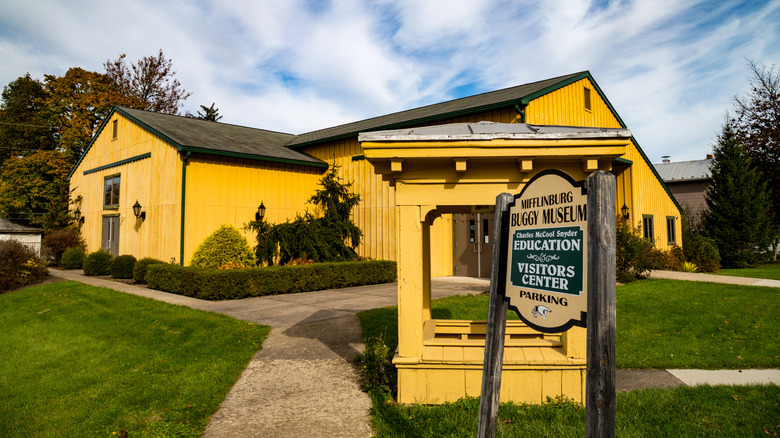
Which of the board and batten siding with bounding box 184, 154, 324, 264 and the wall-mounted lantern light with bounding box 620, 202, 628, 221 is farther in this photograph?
the wall-mounted lantern light with bounding box 620, 202, 628, 221

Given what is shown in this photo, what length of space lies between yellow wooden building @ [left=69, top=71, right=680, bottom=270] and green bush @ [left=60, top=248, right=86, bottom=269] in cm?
68

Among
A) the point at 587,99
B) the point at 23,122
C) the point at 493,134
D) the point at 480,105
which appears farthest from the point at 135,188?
the point at 23,122

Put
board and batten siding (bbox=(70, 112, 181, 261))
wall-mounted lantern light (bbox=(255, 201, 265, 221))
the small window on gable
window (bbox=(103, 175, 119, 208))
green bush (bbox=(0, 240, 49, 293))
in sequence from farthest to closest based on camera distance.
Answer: window (bbox=(103, 175, 119, 208)) < the small window on gable < wall-mounted lantern light (bbox=(255, 201, 265, 221)) < board and batten siding (bbox=(70, 112, 181, 261)) < green bush (bbox=(0, 240, 49, 293))

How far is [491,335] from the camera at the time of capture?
2.54 meters

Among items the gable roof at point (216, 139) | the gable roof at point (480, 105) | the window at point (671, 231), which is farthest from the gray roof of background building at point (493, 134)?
the window at point (671, 231)

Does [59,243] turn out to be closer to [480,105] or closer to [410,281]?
[480,105]

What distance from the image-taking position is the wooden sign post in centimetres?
191

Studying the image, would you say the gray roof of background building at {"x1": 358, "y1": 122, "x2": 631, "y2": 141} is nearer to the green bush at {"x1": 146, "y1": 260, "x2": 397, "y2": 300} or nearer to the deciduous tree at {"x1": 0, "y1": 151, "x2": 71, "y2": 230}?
the green bush at {"x1": 146, "y1": 260, "x2": 397, "y2": 300}

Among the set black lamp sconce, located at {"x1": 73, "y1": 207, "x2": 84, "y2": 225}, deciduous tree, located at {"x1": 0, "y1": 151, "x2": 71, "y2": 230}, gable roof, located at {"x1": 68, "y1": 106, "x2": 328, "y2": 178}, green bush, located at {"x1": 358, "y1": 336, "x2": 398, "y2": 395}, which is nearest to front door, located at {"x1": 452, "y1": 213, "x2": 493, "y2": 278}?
gable roof, located at {"x1": 68, "y1": 106, "x2": 328, "y2": 178}

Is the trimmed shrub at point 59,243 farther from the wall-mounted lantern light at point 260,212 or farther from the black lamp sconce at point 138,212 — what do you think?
the wall-mounted lantern light at point 260,212

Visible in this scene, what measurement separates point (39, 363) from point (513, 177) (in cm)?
768

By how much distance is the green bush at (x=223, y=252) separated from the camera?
12.9m

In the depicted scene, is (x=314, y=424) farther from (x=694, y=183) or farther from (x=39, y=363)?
(x=694, y=183)

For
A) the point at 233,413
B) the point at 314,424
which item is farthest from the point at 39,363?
the point at 314,424
